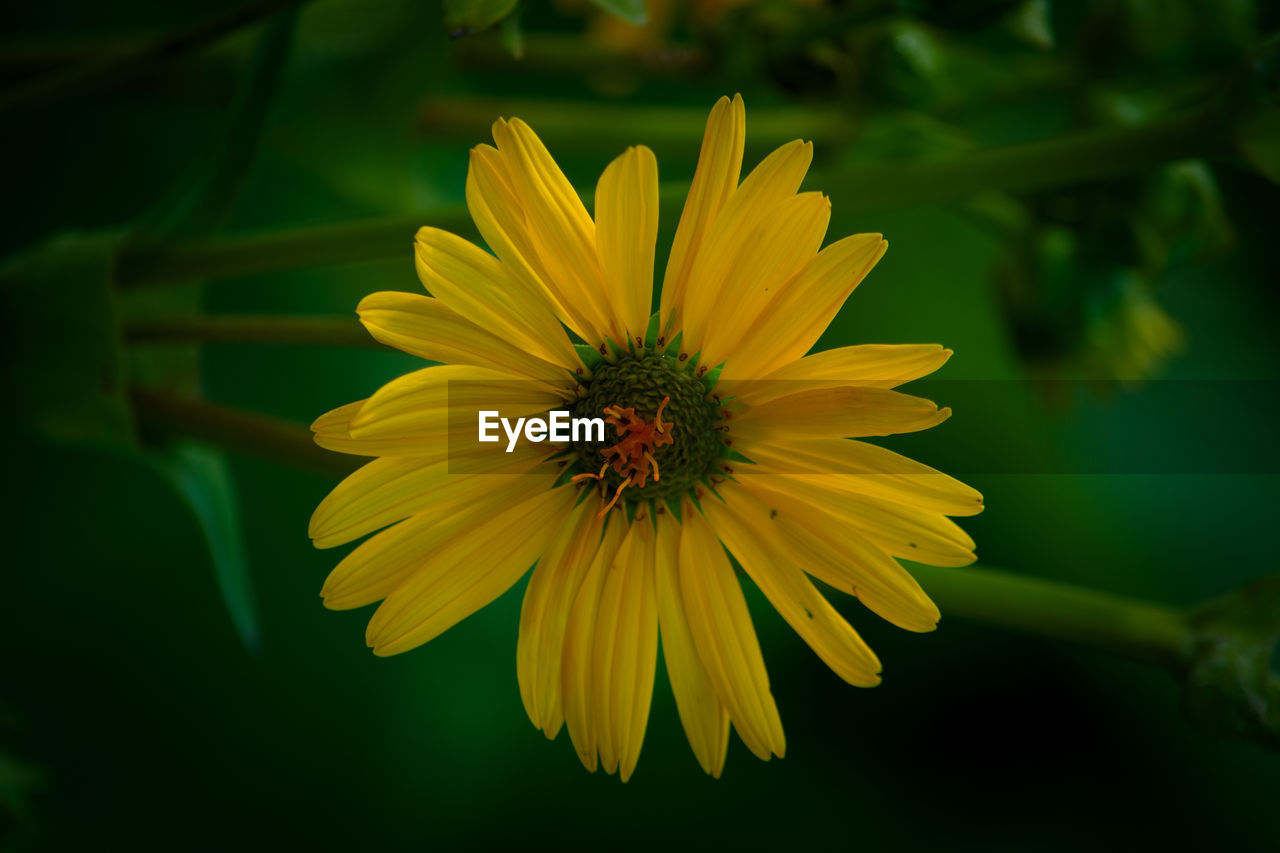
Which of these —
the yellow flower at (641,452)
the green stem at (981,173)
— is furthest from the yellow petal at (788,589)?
the green stem at (981,173)

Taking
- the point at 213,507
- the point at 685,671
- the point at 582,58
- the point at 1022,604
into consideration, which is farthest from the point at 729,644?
the point at 582,58

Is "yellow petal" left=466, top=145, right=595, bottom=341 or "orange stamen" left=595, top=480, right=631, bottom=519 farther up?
"yellow petal" left=466, top=145, right=595, bottom=341

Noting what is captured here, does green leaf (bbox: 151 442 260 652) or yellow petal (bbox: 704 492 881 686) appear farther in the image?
green leaf (bbox: 151 442 260 652)

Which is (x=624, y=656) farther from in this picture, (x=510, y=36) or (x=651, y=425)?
(x=510, y=36)

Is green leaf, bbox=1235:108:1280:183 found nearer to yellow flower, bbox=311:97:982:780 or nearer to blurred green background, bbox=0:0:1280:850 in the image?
blurred green background, bbox=0:0:1280:850

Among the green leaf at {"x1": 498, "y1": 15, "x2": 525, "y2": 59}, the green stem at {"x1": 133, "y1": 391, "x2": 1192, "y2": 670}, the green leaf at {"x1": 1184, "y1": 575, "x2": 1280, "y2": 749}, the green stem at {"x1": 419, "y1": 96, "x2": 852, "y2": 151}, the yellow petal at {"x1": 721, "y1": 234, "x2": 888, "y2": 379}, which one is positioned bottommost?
the green leaf at {"x1": 1184, "y1": 575, "x2": 1280, "y2": 749}

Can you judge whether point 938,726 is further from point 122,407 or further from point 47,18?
point 47,18

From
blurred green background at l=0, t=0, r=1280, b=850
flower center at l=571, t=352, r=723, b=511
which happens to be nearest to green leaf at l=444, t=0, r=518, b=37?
blurred green background at l=0, t=0, r=1280, b=850

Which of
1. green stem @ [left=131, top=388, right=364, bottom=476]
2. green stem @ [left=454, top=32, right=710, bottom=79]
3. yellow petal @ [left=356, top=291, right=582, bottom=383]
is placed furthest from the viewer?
green stem @ [left=454, top=32, right=710, bottom=79]

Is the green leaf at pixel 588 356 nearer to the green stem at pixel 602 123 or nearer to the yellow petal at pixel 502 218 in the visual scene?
the yellow petal at pixel 502 218
